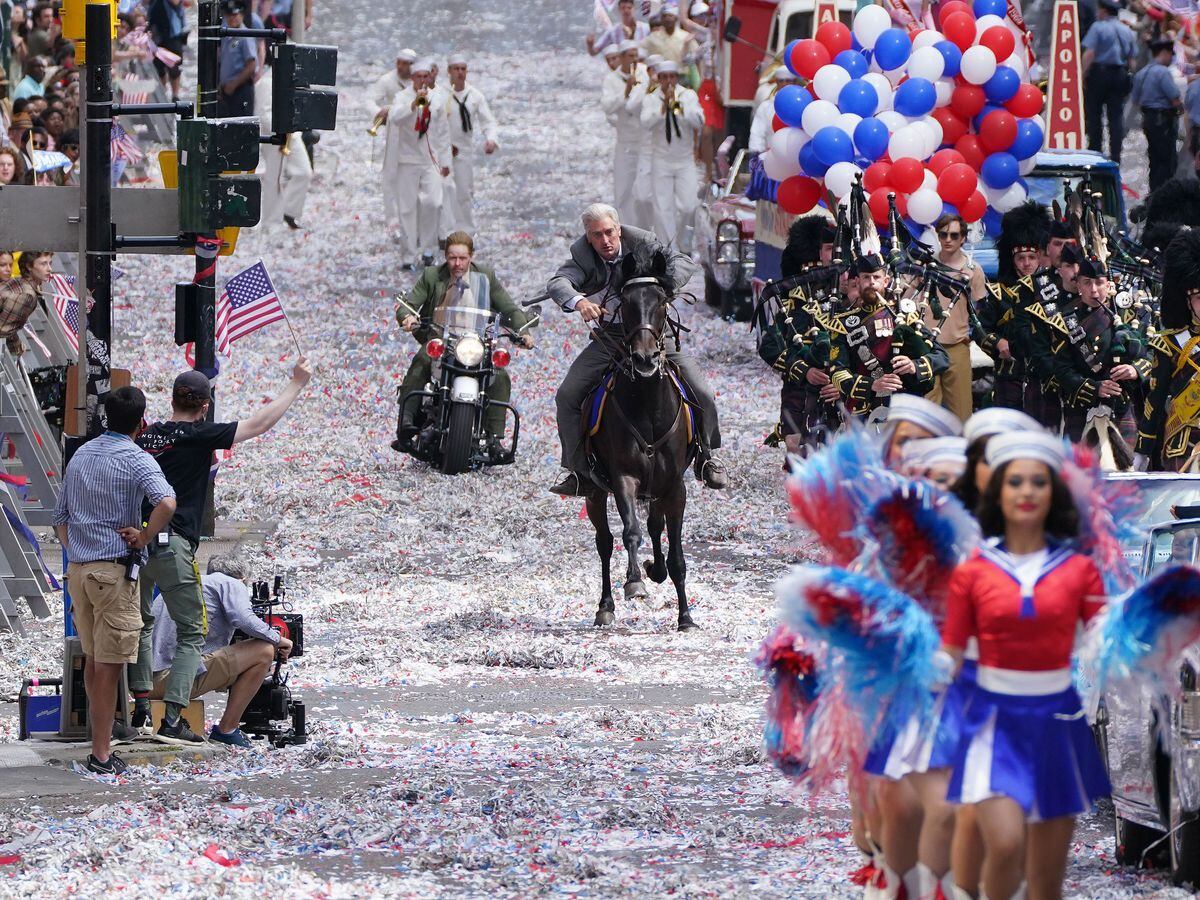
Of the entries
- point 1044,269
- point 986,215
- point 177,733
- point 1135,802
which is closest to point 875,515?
point 1135,802

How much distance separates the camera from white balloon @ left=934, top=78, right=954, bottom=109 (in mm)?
19156

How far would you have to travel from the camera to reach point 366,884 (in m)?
8.38

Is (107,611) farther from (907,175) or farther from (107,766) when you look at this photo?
(907,175)

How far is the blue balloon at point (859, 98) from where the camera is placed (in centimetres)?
1891

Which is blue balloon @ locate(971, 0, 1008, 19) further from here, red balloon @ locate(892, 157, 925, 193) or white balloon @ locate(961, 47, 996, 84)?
red balloon @ locate(892, 157, 925, 193)

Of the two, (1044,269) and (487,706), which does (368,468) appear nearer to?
(1044,269)

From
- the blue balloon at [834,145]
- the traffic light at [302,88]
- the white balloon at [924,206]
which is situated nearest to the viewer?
the traffic light at [302,88]

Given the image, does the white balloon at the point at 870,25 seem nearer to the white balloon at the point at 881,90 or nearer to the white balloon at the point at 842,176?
the white balloon at the point at 881,90

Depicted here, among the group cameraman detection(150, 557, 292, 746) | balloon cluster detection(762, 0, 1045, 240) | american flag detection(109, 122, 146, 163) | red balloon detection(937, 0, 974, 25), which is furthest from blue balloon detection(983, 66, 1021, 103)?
american flag detection(109, 122, 146, 163)

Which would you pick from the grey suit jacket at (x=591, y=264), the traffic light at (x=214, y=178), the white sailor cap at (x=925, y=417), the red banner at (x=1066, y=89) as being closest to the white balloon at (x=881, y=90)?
the grey suit jacket at (x=591, y=264)

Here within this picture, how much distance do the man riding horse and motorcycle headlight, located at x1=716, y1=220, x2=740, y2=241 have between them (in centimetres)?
1130

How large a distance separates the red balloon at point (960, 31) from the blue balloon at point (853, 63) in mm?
759

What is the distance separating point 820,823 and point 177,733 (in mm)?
3473

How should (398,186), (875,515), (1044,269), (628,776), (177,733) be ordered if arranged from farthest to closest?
(398,186)
(1044,269)
(177,733)
(628,776)
(875,515)
